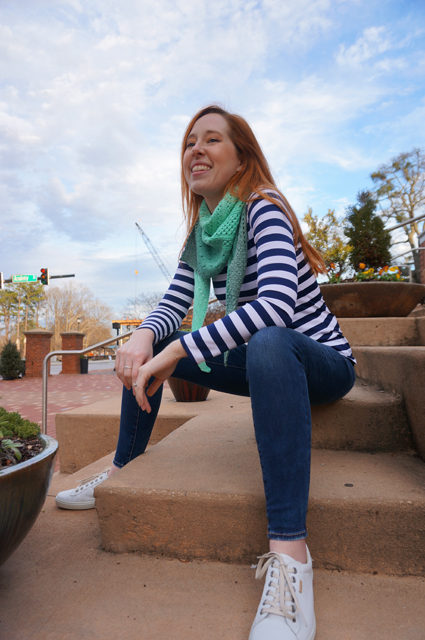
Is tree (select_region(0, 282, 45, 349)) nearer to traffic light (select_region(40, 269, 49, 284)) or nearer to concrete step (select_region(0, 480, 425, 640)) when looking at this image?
traffic light (select_region(40, 269, 49, 284))

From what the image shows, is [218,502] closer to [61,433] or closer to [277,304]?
[277,304]

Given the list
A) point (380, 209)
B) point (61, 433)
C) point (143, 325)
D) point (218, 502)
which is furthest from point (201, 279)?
point (380, 209)

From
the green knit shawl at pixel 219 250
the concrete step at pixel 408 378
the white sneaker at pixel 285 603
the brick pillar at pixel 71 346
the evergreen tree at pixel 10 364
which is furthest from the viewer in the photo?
the brick pillar at pixel 71 346

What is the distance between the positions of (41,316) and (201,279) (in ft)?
147

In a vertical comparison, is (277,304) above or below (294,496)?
above

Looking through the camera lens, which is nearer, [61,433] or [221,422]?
[221,422]

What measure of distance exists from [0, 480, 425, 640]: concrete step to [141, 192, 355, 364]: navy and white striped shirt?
0.58m

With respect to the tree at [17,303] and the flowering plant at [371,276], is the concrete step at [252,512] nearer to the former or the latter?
the flowering plant at [371,276]

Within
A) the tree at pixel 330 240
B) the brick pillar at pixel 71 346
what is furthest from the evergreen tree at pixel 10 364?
the tree at pixel 330 240

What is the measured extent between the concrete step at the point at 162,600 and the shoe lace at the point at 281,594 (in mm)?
73

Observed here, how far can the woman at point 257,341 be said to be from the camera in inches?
35.0

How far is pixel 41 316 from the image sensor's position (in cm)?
4222

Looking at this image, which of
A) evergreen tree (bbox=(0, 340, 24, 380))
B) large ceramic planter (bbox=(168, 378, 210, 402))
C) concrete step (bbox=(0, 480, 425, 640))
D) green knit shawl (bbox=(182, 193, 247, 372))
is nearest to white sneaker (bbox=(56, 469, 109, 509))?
concrete step (bbox=(0, 480, 425, 640))

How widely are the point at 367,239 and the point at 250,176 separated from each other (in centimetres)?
346
